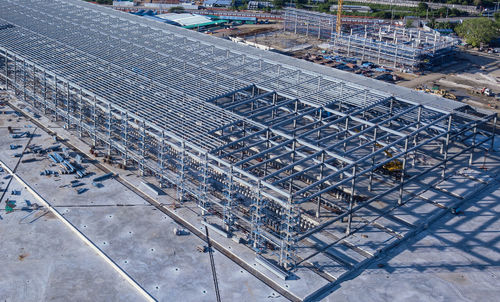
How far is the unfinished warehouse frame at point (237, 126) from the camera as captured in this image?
44.4 meters

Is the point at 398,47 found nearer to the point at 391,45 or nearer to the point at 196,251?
the point at 391,45

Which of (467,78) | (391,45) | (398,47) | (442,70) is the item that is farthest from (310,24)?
(467,78)

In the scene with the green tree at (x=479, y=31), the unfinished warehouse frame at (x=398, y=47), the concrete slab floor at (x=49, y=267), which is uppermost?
the green tree at (x=479, y=31)

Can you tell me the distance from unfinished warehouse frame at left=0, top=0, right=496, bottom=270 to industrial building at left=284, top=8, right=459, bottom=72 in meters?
30.8

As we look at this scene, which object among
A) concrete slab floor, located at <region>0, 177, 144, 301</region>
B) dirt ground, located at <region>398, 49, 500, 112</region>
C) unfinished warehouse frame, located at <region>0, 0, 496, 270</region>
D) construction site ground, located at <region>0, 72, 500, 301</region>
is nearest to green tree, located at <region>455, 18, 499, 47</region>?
dirt ground, located at <region>398, 49, 500, 112</region>

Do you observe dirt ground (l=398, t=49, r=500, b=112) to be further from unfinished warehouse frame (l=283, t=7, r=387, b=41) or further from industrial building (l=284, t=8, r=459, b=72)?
unfinished warehouse frame (l=283, t=7, r=387, b=41)

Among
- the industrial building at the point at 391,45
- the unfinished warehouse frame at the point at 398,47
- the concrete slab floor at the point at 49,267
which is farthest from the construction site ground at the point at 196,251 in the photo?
the industrial building at the point at 391,45

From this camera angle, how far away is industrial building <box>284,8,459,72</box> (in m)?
95.6

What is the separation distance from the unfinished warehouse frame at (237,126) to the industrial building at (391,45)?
3081cm

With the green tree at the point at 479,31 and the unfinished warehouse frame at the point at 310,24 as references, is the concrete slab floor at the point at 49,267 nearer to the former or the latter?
the unfinished warehouse frame at the point at 310,24

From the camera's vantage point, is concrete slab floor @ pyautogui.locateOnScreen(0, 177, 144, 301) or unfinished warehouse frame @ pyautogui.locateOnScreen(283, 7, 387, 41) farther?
unfinished warehouse frame @ pyautogui.locateOnScreen(283, 7, 387, 41)

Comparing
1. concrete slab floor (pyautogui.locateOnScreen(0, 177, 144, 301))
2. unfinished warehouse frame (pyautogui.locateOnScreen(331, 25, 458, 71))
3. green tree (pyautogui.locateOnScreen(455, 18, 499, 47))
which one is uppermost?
green tree (pyautogui.locateOnScreen(455, 18, 499, 47))

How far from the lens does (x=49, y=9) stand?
92.1 m

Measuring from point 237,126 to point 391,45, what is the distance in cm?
4867
